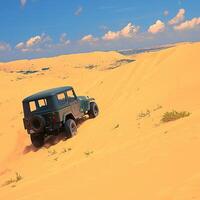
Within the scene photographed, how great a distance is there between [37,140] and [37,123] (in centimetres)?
102

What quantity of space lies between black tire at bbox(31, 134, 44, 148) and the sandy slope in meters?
0.26

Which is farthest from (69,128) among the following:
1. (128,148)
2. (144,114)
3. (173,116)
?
(128,148)

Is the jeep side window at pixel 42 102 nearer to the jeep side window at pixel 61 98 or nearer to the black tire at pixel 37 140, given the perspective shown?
the jeep side window at pixel 61 98

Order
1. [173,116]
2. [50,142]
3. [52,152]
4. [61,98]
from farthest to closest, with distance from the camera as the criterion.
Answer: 1. [50,142]
2. [61,98]
3. [52,152]
4. [173,116]

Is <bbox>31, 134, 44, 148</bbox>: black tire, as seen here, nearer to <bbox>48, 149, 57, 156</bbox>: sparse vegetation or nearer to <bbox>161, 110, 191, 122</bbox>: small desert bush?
<bbox>48, 149, 57, 156</bbox>: sparse vegetation

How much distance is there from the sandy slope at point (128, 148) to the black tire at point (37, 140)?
0.85ft

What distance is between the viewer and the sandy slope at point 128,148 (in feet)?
19.4

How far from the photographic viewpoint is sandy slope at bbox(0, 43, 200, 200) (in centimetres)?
591

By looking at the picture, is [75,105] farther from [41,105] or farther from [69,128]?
[69,128]

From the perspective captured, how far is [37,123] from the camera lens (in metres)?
13.3

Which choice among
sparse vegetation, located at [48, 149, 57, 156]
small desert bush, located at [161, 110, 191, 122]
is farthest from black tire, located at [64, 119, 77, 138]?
small desert bush, located at [161, 110, 191, 122]

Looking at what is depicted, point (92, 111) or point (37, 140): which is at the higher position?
point (92, 111)

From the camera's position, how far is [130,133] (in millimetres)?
10914

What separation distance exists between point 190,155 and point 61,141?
25.7ft
